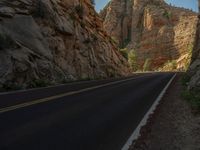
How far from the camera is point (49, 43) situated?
31.2m

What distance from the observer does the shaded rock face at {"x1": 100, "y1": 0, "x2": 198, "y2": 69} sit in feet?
419

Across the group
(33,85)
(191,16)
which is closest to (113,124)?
(33,85)

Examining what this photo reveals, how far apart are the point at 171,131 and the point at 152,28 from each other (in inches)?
5149

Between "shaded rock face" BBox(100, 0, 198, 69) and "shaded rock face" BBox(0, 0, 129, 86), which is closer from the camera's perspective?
"shaded rock face" BBox(0, 0, 129, 86)

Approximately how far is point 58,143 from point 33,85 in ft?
54.0

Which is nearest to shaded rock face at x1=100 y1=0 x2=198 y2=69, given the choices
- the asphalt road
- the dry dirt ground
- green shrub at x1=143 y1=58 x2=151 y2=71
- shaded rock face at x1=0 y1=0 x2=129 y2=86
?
green shrub at x1=143 y1=58 x2=151 y2=71

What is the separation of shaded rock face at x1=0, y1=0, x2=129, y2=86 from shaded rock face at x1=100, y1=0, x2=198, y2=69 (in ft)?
238

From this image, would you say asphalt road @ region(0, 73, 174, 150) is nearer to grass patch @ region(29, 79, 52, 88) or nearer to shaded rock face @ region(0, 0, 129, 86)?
shaded rock face @ region(0, 0, 129, 86)

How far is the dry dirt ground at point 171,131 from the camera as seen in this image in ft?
23.8

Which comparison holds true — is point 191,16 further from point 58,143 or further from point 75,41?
point 58,143

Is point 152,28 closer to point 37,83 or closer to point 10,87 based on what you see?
point 37,83

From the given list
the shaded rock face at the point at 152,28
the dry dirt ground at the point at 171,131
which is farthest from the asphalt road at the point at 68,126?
the shaded rock face at the point at 152,28

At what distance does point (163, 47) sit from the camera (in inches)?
5089

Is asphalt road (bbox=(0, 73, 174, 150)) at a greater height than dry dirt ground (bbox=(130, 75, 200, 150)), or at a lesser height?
greater
